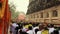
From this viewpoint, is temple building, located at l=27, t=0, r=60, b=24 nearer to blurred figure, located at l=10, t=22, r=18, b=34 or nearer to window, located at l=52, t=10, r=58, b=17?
window, located at l=52, t=10, r=58, b=17

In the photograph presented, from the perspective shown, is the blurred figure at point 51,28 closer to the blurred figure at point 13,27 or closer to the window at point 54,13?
the window at point 54,13

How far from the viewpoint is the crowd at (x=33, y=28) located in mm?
1543

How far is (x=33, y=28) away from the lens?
176cm

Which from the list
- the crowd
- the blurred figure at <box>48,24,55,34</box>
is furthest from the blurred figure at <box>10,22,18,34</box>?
the blurred figure at <box>48,24,55,34</box>

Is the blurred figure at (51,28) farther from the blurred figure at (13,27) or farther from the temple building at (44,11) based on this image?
the blurred figure at (13,27)

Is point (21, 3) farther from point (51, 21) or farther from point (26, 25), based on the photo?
point (51, 21)

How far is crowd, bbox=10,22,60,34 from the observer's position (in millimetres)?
1543

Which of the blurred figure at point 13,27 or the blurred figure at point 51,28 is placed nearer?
the blurred figure at point 51,28

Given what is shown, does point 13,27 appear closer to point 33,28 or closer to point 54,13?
point 33,28

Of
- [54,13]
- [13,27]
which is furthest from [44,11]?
[13,27]

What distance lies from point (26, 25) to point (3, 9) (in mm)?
1192

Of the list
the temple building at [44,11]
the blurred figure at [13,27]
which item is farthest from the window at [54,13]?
the blurred figure at [13,27]

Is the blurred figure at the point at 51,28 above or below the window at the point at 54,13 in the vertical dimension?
below

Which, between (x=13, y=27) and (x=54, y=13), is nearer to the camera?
(x=54, y=13)
